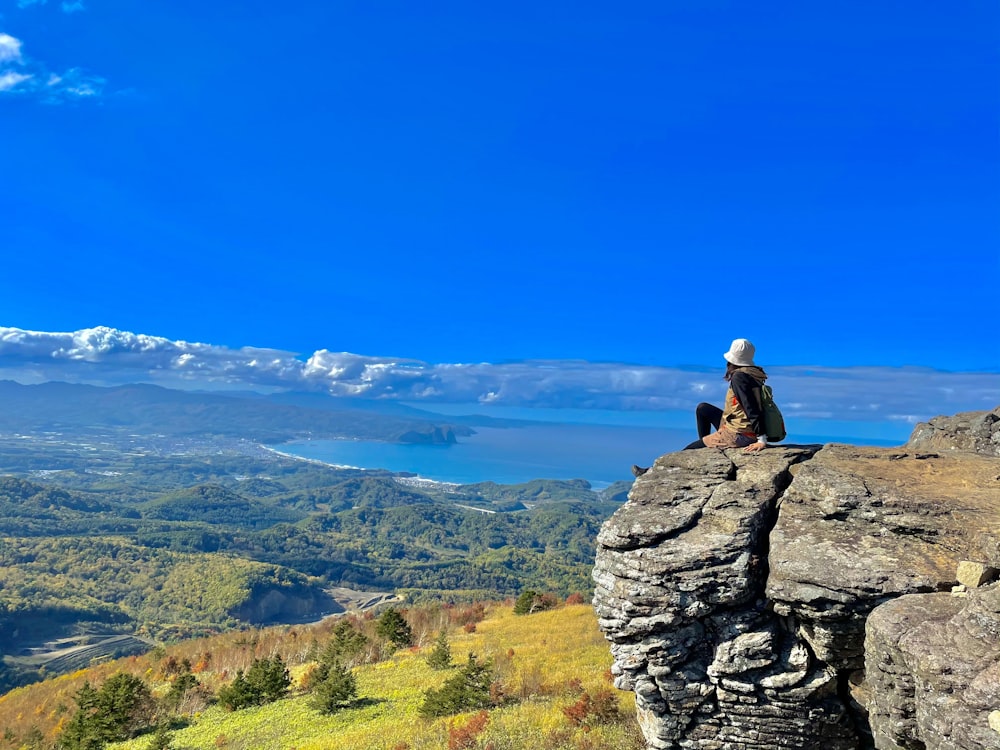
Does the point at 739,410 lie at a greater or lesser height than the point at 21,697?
greater

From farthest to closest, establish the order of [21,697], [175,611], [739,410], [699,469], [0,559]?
[0,559] → [175,611] → [21,697] → [739,410] → [699,469]

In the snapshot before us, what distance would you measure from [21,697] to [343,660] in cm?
2730

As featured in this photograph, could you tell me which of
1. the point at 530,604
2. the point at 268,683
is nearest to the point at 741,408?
the point at 268,683

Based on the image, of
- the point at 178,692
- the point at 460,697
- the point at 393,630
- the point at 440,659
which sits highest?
the point at 460,697

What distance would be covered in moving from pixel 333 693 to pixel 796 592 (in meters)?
18.7

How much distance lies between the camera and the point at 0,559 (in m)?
174

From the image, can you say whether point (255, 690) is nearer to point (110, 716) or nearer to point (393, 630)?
point (110, 716)

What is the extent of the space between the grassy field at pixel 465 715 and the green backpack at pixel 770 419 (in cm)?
847

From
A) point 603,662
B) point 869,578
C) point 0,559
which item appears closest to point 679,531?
point 869,578

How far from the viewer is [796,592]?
28.0 ft

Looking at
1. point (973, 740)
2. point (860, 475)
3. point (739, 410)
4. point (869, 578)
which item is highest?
point (739, 410)

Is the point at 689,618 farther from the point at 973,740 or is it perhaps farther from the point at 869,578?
the point at 973,740

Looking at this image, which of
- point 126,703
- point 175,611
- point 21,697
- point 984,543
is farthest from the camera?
point 175,611

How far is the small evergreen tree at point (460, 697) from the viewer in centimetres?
→ 1900
